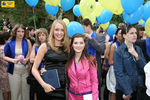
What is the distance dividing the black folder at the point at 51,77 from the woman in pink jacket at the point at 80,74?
16 centimetres

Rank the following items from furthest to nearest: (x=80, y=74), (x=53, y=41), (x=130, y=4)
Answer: (x=130, y=4) → (x=53, y=41) → (x=80, y=74)

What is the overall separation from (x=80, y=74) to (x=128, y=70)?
0.84 m

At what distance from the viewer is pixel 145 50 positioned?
2955 millimetres

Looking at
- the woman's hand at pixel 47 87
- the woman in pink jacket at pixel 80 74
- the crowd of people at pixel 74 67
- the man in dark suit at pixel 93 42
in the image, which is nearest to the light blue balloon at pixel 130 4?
the crowd of people at pixel 74 67

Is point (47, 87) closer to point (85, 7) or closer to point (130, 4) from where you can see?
point (130, 4)

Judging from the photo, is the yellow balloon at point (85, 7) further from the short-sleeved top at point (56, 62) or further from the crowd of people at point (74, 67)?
the short-sleeved top at point (56, 62)

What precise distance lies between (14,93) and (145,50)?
2604 mm

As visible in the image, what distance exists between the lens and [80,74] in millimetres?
2184

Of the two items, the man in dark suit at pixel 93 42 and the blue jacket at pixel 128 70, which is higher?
the man in dark suit at pixel 93 42

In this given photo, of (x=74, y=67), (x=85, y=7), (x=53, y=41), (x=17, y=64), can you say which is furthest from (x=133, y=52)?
(x=17, y=64)

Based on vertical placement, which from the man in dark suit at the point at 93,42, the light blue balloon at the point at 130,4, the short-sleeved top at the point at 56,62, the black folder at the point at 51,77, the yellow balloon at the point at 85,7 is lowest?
the black folder at the point at 51,77

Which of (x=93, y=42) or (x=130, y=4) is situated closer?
(x=130, y=4)

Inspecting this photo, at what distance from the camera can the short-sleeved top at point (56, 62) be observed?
2.26 metres

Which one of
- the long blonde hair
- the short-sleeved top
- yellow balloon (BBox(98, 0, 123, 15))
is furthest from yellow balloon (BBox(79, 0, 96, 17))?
the short-sleeved top
